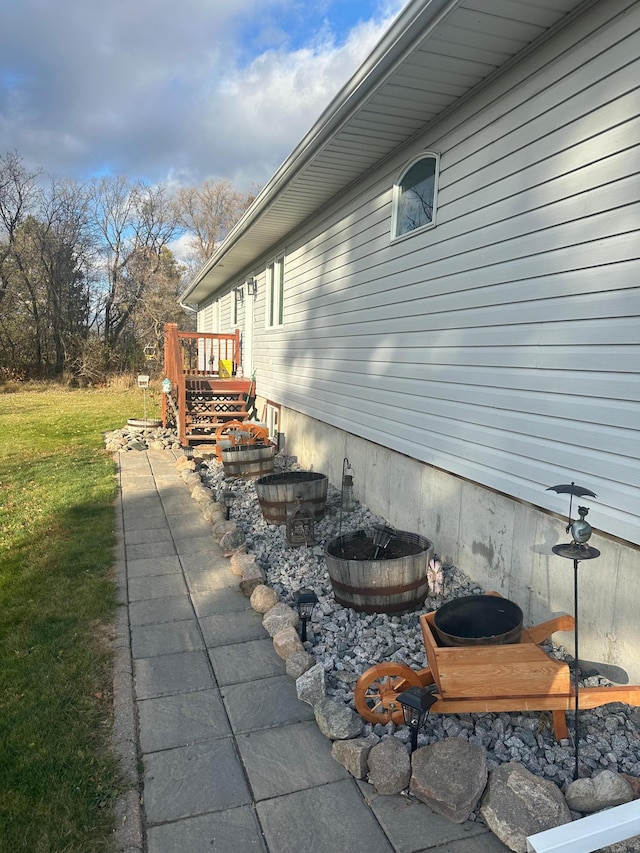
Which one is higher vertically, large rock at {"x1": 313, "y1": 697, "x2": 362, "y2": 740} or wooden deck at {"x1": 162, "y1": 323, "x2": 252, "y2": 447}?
wooden deck at {"x1": 162, "y1": 323, "x2": 252, "y2": 447}

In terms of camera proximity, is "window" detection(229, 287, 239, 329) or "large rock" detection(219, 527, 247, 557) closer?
"large rock" detection(219, 527, 247, 557)

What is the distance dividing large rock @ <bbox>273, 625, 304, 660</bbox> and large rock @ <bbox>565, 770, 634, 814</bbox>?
1.54 m

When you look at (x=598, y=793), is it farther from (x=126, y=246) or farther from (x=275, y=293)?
(x=126, y=246)

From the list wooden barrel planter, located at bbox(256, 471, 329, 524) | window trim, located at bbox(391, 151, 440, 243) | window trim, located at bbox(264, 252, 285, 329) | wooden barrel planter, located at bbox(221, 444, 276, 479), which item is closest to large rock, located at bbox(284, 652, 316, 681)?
wooden barrel planter, located at bbox(256, 471, 329, 524)

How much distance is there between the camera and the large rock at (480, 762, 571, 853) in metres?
1.90

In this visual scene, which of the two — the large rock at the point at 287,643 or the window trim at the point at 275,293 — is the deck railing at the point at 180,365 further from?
the large rock at the point at 287,643

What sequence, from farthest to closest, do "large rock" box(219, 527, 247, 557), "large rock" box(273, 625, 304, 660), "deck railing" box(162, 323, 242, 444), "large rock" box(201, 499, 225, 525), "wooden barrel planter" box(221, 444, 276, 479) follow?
"deck railing" box(162, 323, 242, 444), "wooden barrel planter" box(221, 444, 276, 479), "large rock" box(201, 499, 225, 525), "large rock" box(219, 527, 247, 557), "large rock" box(273, 625, 304, 660)

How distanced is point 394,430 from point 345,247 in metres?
2.48

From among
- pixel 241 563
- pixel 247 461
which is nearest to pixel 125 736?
pixel 241 563

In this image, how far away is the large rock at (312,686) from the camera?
273 cm

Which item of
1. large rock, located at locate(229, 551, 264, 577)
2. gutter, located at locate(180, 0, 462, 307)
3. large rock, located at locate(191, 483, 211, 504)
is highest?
gutter, located at locate(180, 0, 462, 307)

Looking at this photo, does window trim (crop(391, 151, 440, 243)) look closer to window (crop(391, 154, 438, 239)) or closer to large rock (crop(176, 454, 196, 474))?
window (crop(391, 154, 438, 239))

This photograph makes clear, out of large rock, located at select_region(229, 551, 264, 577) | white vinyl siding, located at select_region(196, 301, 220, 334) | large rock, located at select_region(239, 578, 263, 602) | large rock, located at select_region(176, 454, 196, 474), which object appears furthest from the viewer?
white vinyl siding, located at select_region(196, 301, 220, 334)

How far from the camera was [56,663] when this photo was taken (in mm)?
3086
